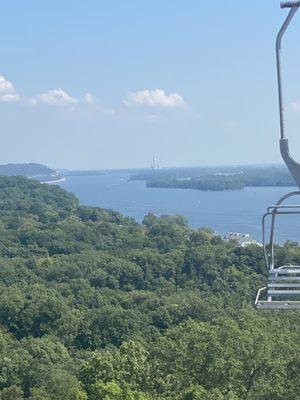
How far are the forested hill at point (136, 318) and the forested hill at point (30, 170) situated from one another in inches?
4434

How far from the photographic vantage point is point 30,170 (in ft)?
552

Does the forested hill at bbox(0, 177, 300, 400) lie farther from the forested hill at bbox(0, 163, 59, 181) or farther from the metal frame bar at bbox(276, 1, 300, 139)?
the forested hill at bbox(0, 163, 59, 181)

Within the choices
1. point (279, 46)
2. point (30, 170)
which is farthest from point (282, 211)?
point (30, 170)

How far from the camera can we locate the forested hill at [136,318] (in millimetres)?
9891

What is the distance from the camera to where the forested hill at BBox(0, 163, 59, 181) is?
16100 centimetres

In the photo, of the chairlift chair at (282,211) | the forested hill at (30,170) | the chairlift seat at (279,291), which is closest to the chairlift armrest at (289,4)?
the chairlift chair at (282,211)

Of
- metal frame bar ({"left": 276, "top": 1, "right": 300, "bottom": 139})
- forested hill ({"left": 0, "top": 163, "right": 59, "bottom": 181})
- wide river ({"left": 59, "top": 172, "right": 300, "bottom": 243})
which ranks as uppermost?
metal frame bar ({"left": 276, "top": 1, "right": 300, "bottom": 139})

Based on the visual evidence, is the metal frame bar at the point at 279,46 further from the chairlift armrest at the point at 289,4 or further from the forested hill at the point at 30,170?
the forested hill at the point at 30,170

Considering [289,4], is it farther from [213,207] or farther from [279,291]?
[213,207]

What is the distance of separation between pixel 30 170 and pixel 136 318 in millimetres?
150754

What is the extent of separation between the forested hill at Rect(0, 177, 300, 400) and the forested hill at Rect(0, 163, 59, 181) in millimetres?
112626

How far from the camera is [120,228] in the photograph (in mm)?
43281

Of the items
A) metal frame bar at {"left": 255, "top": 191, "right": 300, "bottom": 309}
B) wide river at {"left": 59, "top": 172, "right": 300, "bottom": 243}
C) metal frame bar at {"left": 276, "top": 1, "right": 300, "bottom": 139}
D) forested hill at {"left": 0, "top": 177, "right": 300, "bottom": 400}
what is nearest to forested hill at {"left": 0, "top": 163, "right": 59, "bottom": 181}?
wide river at {"left": 59, "top": 172, "right": 300, "bottom": 243}

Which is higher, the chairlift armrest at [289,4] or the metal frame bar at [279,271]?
the chairlift armrest at [289,4]
